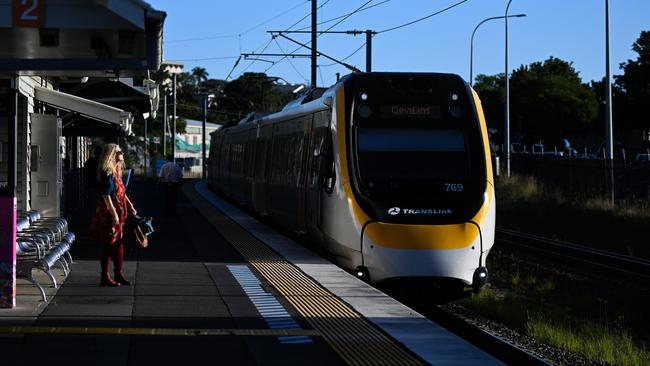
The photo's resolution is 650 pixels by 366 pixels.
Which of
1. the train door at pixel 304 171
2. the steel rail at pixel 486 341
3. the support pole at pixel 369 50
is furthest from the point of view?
the support pole at pixel 369 50

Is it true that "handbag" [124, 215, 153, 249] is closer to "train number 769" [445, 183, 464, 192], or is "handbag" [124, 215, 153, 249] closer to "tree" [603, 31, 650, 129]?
"train number 769" [445, 183, 464, 192]

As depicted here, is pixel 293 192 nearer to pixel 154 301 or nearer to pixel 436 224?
pixel 436 224

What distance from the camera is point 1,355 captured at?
803 cm

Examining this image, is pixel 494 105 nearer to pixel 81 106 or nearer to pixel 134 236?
pixel 81 106

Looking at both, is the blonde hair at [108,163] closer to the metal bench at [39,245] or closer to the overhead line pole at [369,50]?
the metal bench at [39,245]

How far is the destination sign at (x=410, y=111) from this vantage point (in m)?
14.8

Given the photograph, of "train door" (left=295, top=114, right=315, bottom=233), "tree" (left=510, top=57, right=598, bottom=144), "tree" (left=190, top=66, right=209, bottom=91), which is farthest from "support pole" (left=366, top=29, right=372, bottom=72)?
"tree" (left=190, top=66, right=209, bottom=91)

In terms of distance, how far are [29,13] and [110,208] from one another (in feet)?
8.35

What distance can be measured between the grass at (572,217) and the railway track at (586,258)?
4.85ft

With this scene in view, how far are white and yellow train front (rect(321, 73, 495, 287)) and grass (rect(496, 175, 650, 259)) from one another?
876 centimetres

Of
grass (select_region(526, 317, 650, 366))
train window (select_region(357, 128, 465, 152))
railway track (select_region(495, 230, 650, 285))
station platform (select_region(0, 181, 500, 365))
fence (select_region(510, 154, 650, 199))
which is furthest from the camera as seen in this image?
fence (select_region(510, 154, 650, 199))

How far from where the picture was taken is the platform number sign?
1004 centimetres

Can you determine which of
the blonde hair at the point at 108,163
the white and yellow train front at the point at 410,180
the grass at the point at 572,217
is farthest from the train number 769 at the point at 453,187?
the grass at the point at 572,217

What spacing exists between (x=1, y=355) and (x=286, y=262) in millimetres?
7847
